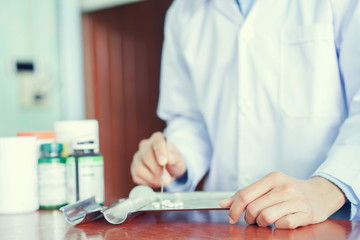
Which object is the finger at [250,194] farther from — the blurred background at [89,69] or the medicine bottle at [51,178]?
the blurred background at [89,69]

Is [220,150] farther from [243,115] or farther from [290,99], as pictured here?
[290,99]

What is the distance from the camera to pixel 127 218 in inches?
29.9

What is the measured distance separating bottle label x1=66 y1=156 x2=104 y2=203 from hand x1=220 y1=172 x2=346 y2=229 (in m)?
0.34

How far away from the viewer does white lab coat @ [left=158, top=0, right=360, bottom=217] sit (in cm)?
97

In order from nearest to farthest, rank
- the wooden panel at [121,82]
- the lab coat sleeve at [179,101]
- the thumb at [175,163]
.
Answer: the thumb at [175,163]
the lab coat sleeve at [179,101]
the wooden panel at [121,82]

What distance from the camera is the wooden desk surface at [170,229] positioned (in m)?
0.64

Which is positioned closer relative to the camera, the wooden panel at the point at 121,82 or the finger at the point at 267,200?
the finger at the point at 267,200

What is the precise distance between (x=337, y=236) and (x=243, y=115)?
19.7 inches

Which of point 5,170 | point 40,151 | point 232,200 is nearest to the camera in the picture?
point 232,200

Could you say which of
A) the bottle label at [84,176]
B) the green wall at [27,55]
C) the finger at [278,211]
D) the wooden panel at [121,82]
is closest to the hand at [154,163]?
the bottle label at [84,176]

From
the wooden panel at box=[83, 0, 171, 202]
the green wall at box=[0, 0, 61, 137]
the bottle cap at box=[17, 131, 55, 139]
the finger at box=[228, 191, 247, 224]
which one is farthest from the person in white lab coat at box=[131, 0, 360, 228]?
the wooden panel at box=[83, 0, 171, 202]

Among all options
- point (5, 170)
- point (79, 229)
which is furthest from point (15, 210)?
point (79, 229)

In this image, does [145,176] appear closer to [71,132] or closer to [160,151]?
[160,151]

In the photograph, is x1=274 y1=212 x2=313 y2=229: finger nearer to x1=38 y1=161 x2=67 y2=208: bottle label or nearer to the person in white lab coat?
the person in white lab coat
